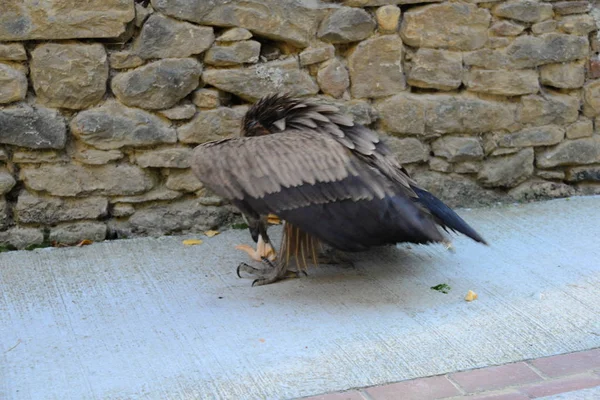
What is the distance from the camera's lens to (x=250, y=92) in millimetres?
4664

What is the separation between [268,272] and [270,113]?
2.67 feet

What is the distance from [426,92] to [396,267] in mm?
1235

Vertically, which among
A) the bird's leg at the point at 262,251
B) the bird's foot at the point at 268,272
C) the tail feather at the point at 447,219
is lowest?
the bird's foot at the point at 268,272

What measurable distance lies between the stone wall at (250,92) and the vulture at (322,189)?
793 mm

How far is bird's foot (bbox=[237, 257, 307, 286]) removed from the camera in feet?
Result: 13.4

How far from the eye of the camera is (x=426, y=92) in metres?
4.97

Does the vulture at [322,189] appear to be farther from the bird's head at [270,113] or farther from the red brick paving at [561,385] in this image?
the red brick paving at [561,385]

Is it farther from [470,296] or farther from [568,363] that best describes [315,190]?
[568,363]

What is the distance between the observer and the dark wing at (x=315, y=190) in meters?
3.75

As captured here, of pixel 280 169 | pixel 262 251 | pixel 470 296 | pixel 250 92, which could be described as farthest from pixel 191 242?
pixel 470 296

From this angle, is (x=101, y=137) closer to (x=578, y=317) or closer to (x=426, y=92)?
(x=426, y=92)

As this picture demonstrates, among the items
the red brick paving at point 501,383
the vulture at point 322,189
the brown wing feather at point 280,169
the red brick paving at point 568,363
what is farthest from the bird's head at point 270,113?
the red brick paving at point 568,363

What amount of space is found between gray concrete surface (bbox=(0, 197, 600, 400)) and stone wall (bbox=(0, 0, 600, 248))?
0.35m

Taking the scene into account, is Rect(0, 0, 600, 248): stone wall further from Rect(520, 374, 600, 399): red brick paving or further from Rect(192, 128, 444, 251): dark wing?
Rect(520, 374, 600, 399): red brick paving
